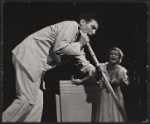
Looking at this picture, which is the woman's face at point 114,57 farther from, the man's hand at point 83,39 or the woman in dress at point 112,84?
the man's hand at point 83,39

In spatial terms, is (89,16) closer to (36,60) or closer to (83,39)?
(83,39)

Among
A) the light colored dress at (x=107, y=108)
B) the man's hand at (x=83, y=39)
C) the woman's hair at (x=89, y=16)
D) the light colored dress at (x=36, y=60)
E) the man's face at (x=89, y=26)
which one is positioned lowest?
A: the light colored dress at (x=107, y=108)

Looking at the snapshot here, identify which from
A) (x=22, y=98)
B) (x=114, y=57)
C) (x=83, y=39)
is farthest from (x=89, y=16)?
(x=22, y=98)

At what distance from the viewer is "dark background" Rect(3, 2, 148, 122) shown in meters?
3.66

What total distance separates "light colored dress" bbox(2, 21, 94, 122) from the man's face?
6cm

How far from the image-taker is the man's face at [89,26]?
142 inches

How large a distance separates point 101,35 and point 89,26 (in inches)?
8.6

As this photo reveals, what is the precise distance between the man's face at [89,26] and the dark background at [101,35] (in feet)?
0.38

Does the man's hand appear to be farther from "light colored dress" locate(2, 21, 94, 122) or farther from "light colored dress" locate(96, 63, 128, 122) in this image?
"light colored dress" locate(96, 63, 128, 122)

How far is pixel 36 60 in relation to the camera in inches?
139

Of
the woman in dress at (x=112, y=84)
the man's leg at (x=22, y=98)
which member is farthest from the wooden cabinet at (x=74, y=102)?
the man's leg at (x=22, y=98)

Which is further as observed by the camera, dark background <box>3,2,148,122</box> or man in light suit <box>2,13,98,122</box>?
dark background <box>3,2,148,122</box>

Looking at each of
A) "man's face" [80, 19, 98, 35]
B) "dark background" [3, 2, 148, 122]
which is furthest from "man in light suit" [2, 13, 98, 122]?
"dark background" [3, 2, 148, 122]

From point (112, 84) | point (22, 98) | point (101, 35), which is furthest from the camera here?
point (101, 35)
